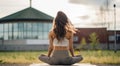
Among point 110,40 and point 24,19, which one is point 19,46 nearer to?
point 24,19

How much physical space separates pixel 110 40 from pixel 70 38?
236 feet

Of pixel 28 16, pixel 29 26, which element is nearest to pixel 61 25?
pixel 29 26

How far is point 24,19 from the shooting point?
72.1 meters

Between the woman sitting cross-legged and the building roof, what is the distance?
63876 mm

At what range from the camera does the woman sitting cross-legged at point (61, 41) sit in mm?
8297

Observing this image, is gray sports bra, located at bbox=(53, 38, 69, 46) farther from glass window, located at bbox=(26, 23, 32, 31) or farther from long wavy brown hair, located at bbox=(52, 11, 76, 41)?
glass window, located at bbox=(26, 23, 32, 31)

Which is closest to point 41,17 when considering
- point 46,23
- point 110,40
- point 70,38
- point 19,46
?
point 46,23

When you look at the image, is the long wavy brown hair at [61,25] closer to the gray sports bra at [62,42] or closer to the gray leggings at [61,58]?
the gray sports bra at [62,42]

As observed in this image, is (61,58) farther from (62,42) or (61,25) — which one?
(61,25)

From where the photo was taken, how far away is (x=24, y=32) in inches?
2842

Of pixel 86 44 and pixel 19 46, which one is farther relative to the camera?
pixel 86 44

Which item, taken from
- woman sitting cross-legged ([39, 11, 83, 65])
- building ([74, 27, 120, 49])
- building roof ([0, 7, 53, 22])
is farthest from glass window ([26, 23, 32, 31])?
woman sitting cross-legged ([39, 11, 83, 65])

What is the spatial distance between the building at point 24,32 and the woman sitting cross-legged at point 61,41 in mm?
63163

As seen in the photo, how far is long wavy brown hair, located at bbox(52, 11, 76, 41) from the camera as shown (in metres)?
8.27
